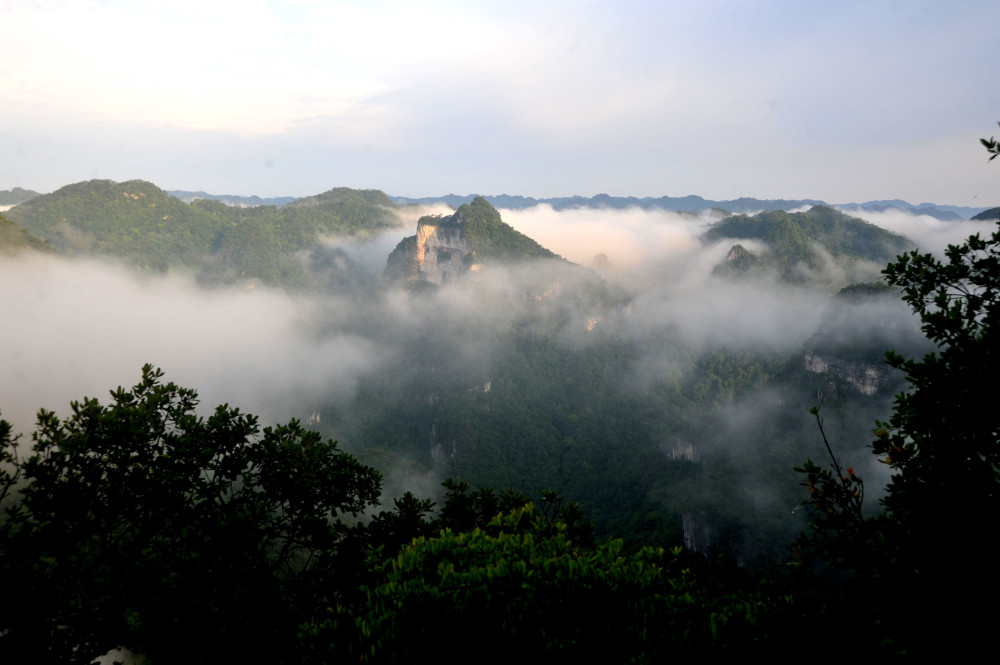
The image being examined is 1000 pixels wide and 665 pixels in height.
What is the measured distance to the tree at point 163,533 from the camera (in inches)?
359

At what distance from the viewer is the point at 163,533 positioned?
1143cm

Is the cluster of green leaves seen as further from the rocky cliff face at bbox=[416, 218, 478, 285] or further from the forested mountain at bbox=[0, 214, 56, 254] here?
the rocky cliff face at bbox=[416, 218, 478, 285]

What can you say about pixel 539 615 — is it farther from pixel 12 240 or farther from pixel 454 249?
pixel 12 240

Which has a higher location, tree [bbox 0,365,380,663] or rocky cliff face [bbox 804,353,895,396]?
tree [bbox 0,365,380,663]

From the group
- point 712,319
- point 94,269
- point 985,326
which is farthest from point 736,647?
point 94,269

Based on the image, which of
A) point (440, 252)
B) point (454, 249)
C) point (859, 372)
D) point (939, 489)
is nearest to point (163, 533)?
point (939, 489)

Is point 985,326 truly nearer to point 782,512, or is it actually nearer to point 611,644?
point 611,644

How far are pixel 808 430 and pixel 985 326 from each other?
A: 3947 inches

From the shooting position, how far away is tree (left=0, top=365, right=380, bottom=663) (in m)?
9.11

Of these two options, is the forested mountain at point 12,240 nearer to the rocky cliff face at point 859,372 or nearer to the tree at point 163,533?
the tree at point 163,533

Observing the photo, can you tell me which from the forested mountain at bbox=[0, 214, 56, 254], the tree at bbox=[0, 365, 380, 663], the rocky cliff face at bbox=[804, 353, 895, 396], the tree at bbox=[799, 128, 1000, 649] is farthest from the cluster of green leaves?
the forested mountain at bbox=[0, 214, 56, 254]

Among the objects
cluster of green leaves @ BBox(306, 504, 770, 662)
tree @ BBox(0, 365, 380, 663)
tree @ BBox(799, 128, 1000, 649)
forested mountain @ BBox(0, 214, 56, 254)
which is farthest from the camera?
forested mountain @ BBox(0, 214, 56, 254)

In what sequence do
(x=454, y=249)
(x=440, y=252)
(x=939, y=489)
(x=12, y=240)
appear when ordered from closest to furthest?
1. (x=939, y=489)
2. (x=12, y=240)
3. (x=454, y=249)
4. (x=440, y=252)

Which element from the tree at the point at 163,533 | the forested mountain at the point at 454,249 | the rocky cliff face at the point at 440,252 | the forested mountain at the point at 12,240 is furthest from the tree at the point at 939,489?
the forested mountain at the point at 12,240
